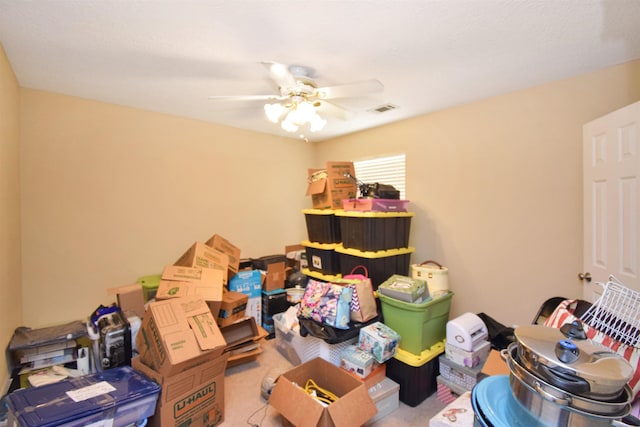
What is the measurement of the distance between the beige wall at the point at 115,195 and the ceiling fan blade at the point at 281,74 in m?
1.89

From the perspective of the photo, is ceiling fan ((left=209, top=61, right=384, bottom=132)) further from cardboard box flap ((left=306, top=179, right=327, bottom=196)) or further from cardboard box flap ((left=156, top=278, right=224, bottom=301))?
cardboard box flap ((left=156, top=278, right=224, bottom=301))

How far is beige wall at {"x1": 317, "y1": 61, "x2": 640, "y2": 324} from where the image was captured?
87.2 inches

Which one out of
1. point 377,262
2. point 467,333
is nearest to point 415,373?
point 467,333

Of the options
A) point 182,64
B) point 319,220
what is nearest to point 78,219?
point 182,64

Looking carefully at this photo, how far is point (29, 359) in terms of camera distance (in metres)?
2.09

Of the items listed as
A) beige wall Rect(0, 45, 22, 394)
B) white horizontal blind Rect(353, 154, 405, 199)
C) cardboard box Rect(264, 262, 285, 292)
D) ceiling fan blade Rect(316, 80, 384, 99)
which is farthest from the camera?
white horizontal blind Rect(353, 154, 405, 199)

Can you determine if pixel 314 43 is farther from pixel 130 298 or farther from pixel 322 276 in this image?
pixel 130 298

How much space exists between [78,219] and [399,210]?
3123mm

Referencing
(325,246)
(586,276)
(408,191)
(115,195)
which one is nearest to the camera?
(586,276)

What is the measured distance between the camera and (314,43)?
177 centimetres

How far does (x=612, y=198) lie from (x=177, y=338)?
284 centimetres

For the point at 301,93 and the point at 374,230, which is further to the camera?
the point at 374,230

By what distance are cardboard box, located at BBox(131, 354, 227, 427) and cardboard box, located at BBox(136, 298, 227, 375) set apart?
0.05 metres

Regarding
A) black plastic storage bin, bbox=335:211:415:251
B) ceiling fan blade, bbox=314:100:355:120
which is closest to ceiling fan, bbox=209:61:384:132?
ceiling fan blade, bbox=314:100:355:120
